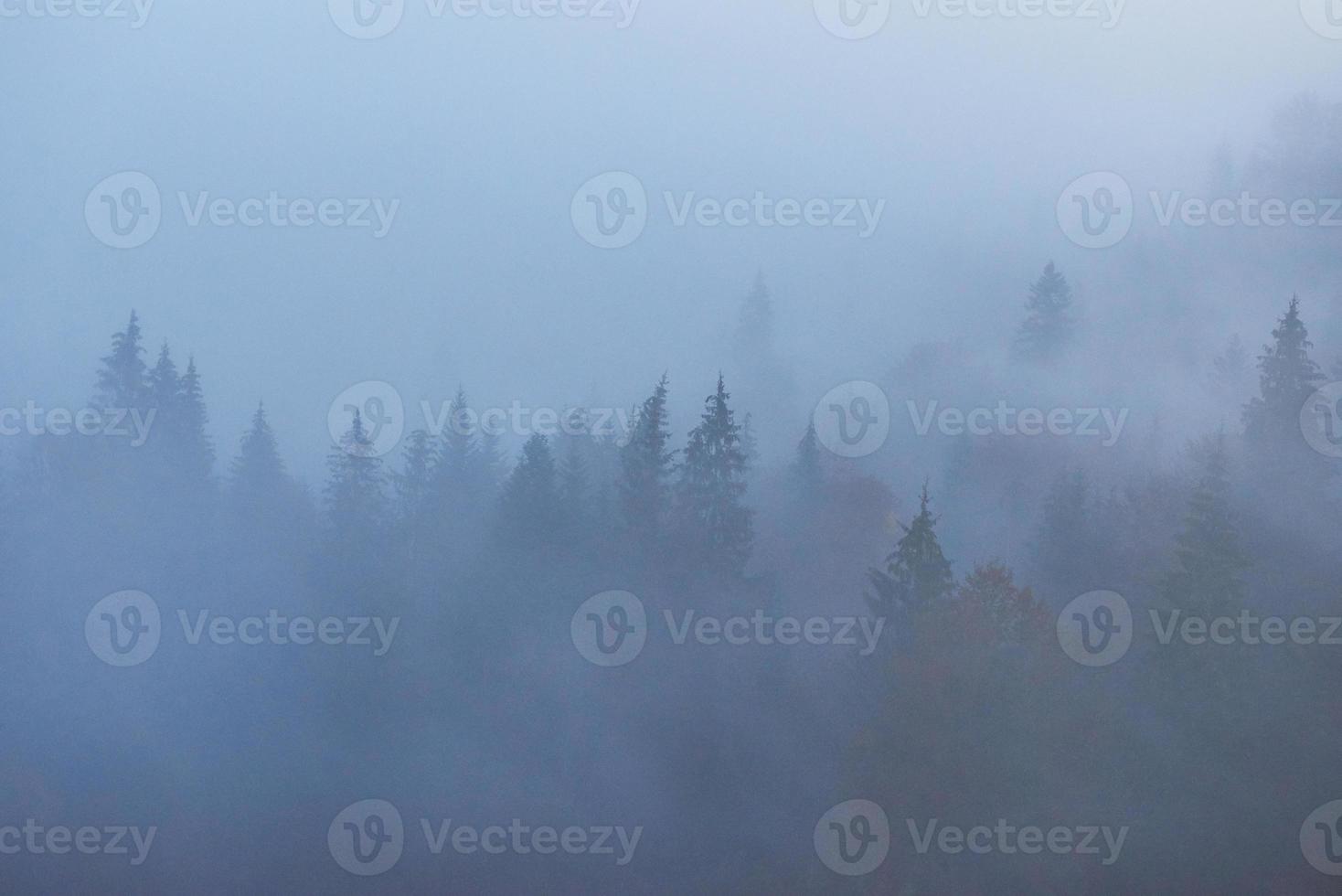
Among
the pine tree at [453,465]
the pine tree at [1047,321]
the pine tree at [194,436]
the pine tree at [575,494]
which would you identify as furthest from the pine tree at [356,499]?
the pine tree at [1047,321]

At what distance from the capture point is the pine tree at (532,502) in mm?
7656

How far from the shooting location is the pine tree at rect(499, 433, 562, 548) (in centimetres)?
766

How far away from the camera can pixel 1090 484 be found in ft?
25.7

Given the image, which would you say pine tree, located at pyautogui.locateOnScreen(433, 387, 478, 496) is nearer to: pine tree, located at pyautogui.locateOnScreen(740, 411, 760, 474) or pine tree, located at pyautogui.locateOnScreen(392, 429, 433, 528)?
pine tree, located at pyautogui.locateOnScreen(392, 429, 433, 528)

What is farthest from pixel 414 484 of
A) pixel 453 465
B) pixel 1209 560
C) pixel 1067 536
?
pixel 1209 560

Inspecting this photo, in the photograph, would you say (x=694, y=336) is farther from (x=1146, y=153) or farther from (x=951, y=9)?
(x=1146, y=153)

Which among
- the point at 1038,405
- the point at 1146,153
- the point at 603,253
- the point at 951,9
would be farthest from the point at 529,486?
the point at 1146,153

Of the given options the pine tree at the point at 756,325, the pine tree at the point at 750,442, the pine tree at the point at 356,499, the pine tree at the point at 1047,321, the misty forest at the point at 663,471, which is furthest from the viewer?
the pine tree at the point at 756,325

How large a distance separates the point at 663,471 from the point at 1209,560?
4230 millimetres

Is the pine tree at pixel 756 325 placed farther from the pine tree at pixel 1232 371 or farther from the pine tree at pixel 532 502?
the pine tree at pixel 1232 371

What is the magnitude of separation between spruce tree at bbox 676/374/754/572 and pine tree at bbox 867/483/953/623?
1.14m

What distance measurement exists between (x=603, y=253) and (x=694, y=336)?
1.29 m

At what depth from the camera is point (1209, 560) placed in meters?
7.02

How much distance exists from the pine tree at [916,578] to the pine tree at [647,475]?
1817 mm
